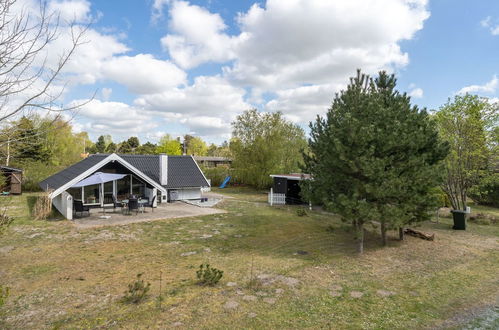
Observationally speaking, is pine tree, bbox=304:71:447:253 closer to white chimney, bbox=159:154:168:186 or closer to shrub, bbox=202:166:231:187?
white chimney, bbox=159:154:168:186

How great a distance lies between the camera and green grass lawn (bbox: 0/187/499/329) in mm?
5781

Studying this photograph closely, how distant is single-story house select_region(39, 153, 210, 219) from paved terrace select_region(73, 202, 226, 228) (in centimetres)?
86

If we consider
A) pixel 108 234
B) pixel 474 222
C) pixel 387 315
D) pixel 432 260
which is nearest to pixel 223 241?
pixel 108 234

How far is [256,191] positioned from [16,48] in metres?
29.4

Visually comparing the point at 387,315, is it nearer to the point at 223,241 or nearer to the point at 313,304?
A: the point at 313,304

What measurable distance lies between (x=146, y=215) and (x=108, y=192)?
13.6 feet

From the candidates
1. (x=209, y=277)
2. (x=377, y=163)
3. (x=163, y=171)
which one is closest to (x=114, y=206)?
(x=163, y=171)

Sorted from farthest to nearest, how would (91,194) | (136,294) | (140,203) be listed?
(140,203) < (91,194) < (136,294)

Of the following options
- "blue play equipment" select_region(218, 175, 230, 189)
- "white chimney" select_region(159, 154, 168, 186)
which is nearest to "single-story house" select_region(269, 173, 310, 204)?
"white chimney" select_region(159, 154, 168, 186)

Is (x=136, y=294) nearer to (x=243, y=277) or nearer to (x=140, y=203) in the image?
(x=243, y=277)

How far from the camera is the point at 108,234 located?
12078 mm

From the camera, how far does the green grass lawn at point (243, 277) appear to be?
5781 millimetres

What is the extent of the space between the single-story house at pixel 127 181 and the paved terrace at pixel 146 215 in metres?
0.86

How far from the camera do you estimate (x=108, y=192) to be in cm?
1841
